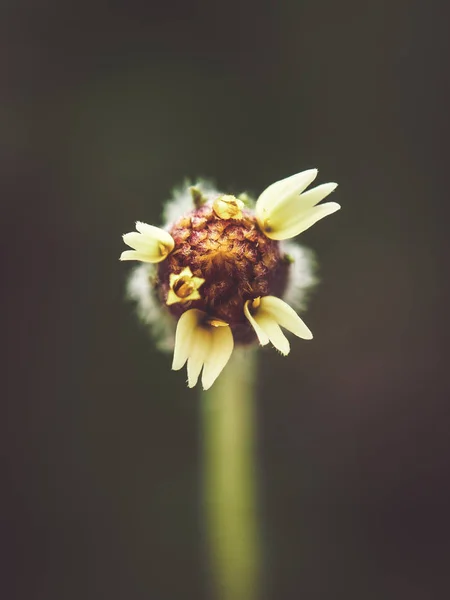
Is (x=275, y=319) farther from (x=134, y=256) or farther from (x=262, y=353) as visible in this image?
(x=262, y=353)

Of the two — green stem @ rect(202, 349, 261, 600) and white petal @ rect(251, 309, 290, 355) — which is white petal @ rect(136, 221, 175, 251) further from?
green stem @ rect(202, 349, 261, 600)

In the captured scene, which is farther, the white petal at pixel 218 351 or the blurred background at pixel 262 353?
the blurred background at pixel 262 353

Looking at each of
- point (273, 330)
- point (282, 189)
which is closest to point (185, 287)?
point (273, 330)

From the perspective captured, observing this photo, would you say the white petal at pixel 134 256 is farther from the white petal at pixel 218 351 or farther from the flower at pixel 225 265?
the white petal at pixel 218 351

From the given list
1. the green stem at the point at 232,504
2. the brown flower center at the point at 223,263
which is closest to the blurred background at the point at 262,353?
the green stem at the point at 232,504

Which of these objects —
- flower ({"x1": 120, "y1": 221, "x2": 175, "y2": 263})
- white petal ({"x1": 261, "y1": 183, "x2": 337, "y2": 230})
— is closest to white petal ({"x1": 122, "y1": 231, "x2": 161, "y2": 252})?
flower ({"x1": 120, "y1": 221, "x2": 175, "y2": 263})

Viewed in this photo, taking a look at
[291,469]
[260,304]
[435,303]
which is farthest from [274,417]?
[260,304]
